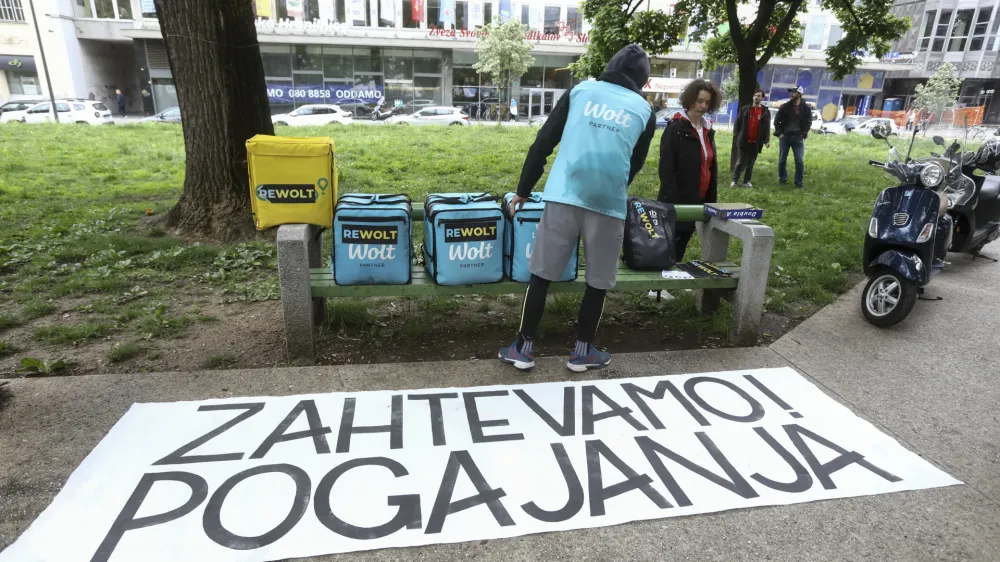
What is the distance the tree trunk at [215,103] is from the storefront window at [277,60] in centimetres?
3512

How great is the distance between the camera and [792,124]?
1134 cm

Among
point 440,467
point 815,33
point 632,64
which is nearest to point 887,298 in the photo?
point 632,64

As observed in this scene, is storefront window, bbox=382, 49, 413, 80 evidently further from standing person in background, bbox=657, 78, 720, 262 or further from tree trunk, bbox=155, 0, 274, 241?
standing person in background, bbox=657, 78, 720, 262

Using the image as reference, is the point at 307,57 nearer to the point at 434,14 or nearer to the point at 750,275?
the point at 434,14

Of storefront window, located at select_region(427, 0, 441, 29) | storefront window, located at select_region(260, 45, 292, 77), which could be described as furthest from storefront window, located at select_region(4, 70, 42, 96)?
storefront window, located at select_region(427, 0, 441, 29)

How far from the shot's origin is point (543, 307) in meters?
4.04

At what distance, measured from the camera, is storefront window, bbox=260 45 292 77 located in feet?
125

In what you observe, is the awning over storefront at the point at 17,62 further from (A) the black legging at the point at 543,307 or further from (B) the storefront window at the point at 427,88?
(A) the black legging at the point at 543,307

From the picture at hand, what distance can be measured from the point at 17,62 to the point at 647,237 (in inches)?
1704

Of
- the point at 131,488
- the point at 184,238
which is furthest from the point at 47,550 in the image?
the point at 184,238

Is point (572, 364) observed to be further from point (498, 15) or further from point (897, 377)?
point (498, 15)

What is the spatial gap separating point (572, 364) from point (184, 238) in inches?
190

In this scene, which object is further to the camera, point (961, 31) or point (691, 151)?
point (961, 31)

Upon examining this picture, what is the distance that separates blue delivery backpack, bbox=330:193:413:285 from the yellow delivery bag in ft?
0.75
